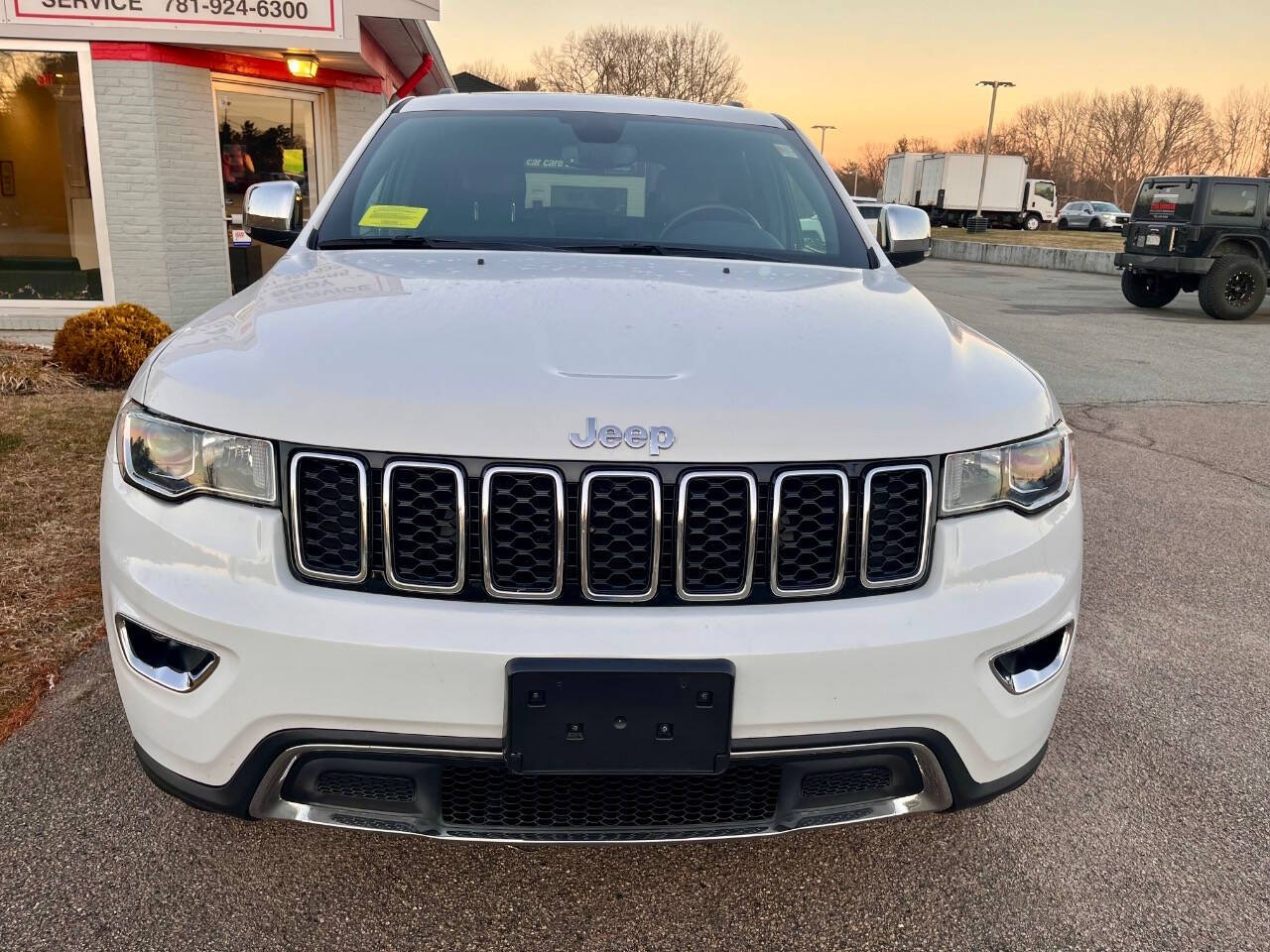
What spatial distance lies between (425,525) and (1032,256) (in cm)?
2727

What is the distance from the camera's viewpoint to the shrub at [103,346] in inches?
285

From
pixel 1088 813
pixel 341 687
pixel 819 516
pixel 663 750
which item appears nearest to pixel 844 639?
pixel 819 516

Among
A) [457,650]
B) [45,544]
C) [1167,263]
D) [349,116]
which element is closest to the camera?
[457,650]

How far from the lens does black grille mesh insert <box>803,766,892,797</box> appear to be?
1.75 metres

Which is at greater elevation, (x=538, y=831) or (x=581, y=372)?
(x=581, y=372)

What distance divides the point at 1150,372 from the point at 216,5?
949 cm

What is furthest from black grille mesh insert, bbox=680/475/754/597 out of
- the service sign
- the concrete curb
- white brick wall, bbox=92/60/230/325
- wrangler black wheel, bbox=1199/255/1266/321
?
the concrete curb

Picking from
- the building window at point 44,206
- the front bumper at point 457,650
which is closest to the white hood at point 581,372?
the front bumper at point 457,650

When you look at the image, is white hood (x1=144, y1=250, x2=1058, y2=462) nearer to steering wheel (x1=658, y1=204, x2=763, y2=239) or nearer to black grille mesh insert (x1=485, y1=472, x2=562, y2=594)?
black grille mesh insert (x1=485, y1=472, x2=562, y2=594)

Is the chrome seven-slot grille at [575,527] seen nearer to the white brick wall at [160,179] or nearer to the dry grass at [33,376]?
the dry grass at [33,376]

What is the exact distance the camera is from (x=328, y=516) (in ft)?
5.53

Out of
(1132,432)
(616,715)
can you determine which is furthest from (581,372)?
(1132,432)

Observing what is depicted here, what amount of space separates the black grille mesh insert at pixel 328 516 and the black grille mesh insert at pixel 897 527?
893 millimetres

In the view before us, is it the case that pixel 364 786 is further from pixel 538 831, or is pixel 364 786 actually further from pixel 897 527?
pixel 897 527
